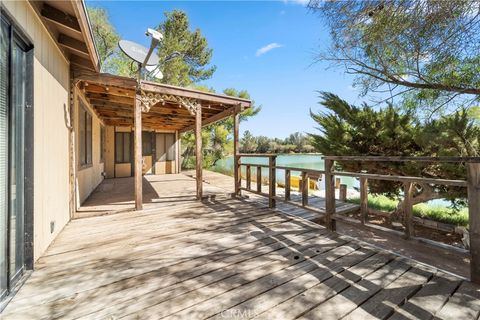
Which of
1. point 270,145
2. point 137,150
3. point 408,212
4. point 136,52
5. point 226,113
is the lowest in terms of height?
point 408,212

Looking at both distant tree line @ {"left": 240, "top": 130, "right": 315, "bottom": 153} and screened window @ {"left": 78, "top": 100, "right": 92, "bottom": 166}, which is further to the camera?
distant tree line @ {"left": 240, "top": 130, "right": 315, "bottom": 153}

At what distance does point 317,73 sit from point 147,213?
4192 mm

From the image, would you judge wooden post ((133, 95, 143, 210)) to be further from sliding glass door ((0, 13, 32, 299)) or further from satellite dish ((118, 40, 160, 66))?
sliding glass door ((0, 13, 32, 299))

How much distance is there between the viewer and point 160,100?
4.67 m

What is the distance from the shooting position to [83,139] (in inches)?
194

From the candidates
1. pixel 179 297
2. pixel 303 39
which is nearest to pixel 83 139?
pixel 179 297

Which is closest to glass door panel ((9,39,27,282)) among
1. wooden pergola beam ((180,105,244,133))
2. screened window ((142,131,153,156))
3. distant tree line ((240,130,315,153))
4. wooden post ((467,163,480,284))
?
wooden post ((467,163,480,284))

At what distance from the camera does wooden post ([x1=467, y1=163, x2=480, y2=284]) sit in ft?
6.19

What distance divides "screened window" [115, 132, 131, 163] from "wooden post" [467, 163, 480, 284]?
10.7 m

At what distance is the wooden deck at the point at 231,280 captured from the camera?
1.57 meters

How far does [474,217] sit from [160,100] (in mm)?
4804

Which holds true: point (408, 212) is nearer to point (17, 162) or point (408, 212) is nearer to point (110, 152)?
point (17, 162)

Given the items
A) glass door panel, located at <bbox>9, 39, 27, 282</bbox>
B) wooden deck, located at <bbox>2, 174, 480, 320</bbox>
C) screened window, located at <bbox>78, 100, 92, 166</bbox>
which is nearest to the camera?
wooden deck, located at <bbox>2, 174, 480, 320</bbox>

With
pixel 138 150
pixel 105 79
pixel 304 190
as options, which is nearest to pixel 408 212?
pixel 304 190
